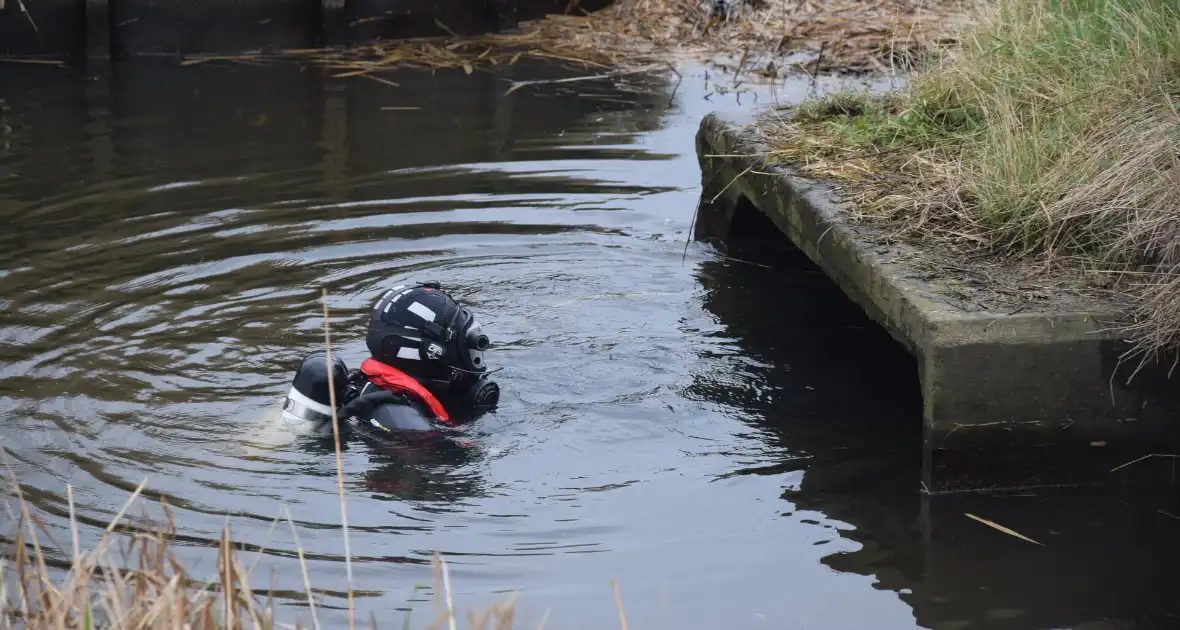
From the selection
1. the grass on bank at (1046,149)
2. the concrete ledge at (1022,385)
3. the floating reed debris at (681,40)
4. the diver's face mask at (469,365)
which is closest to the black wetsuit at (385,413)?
the diver's face mask at (469,365)

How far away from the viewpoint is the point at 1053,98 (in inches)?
245

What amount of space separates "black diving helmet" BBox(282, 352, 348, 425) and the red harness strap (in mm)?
131

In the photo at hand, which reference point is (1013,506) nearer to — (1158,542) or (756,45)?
(1158,542)

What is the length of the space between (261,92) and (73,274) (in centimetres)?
462

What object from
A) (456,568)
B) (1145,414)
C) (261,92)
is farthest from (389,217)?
(1145,414)

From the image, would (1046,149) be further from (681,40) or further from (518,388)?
(681,40)

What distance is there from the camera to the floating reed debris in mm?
12594

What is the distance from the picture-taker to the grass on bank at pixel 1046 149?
5293 millimetres

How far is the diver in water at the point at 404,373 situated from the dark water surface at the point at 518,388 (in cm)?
17

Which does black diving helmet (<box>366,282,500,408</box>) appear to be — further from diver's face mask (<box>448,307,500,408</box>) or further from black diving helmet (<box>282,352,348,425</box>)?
black diving helmet (<box>282,352,348,425</box>)

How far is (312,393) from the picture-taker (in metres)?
5.47

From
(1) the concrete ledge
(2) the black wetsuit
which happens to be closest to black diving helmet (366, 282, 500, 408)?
(2) the black wetsuit

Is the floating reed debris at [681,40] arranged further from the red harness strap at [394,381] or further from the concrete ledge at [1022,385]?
the red harness strap at [394,381]

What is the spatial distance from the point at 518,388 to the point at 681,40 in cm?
821
